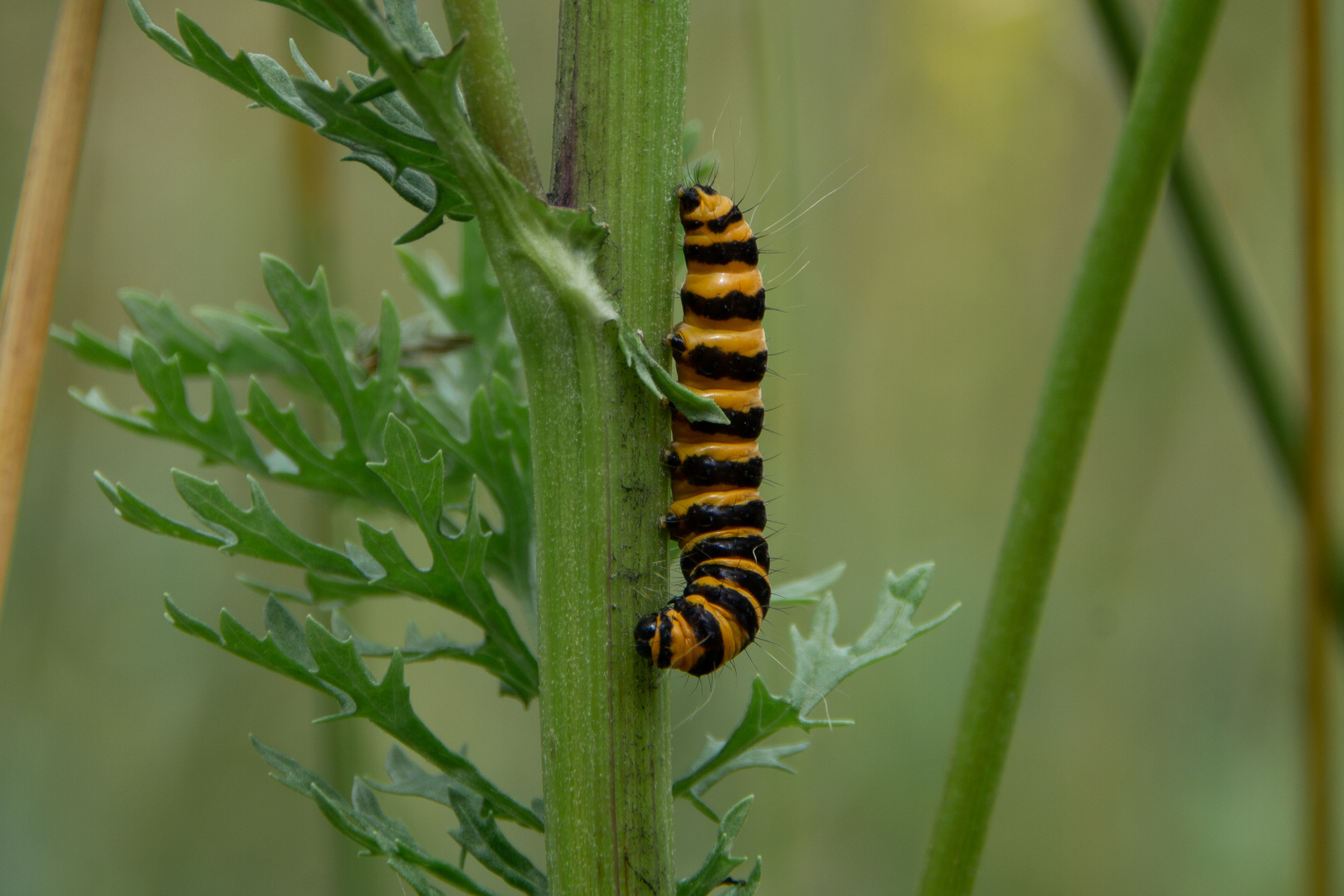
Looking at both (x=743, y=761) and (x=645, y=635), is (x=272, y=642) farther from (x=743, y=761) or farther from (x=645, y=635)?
(x=743, y=761)

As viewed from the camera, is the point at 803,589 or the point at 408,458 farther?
the point at 803,589

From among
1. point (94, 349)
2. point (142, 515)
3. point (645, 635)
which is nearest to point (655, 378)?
point (645, 635)

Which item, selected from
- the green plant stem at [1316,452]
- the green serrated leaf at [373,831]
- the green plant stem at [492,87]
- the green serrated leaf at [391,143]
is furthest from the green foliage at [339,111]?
the green plant stem at [1316,452]

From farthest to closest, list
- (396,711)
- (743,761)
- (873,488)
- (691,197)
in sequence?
(873,488), (691,197), (743,761), (396,711)

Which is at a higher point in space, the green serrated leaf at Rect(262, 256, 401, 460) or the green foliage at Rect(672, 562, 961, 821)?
the green serrated leaf at Rect(262, 256, 401, 460)

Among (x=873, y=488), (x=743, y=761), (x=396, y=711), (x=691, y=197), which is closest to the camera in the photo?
(x=396, y=711)

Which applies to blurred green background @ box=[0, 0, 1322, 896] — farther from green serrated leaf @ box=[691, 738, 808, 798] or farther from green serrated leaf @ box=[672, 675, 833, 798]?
green serrated leaf @ box=[672, 675, 833, 798]

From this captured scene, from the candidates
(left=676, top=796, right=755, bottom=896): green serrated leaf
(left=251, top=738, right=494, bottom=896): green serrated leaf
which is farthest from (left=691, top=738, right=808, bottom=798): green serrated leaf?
(left=251, top=738, right=494, bottom=896): green serrated leaf
